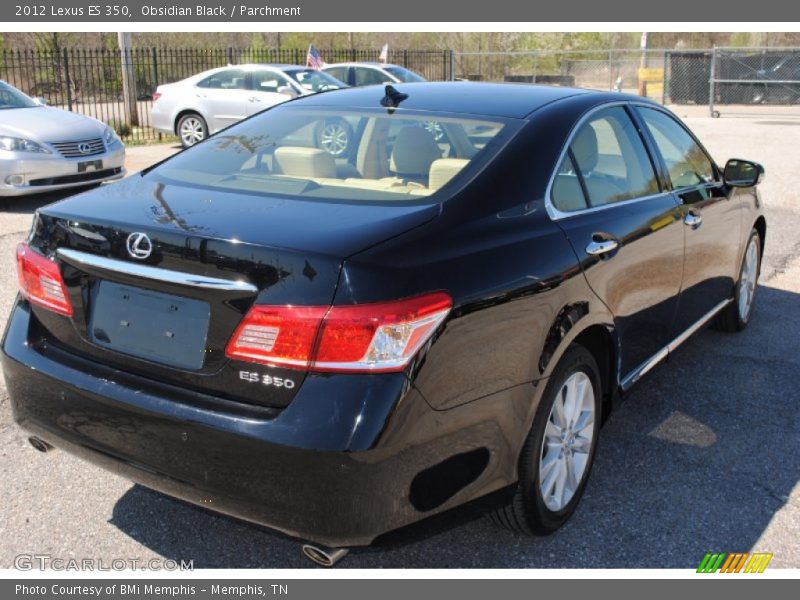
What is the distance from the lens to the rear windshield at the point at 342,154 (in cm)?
321

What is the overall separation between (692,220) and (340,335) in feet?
8.38

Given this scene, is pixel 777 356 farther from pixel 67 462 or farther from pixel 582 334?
pixel 67 462

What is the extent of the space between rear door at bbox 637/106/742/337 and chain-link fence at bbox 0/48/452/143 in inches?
566

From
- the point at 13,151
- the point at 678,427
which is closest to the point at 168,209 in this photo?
the point at 678,427

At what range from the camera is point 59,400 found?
9.49 feet

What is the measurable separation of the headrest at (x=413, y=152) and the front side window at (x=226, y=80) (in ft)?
40.7

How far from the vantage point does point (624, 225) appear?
12.0 feet

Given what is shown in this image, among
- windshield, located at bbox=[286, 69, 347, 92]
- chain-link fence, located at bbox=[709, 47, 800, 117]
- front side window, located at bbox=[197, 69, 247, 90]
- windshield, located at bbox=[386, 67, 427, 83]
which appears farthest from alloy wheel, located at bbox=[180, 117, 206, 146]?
chain-link fence, located at bbox=[709, 47, 800, 117]

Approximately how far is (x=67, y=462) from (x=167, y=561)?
0.93 metres

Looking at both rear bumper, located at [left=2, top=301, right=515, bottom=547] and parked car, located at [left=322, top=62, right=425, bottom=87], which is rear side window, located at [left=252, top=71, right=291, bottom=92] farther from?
rear bumper, located at [left=2, top=301, right=515, bottom=547]

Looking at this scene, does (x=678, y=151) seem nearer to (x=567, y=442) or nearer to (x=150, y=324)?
(x=567, y=442)

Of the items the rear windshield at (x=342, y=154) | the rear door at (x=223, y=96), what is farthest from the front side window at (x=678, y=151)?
the rear door at (x=223, y=96)

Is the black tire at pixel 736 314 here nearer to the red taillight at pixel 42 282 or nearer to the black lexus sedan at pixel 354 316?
the black lexus sedan at pixel 354 316

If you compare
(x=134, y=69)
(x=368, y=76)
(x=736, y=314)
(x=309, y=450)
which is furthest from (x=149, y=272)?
(x=134, y=69)
